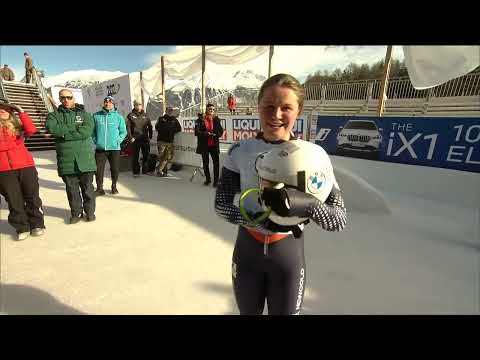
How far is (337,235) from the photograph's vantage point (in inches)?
137

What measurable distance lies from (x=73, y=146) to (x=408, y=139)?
19.0 ft

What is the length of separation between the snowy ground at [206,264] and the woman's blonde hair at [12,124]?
146 cm

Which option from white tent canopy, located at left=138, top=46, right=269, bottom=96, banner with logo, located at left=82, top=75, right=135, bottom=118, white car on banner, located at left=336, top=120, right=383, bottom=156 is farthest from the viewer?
white tent canopy, located at left=138, top=46, right=269, bottom=96

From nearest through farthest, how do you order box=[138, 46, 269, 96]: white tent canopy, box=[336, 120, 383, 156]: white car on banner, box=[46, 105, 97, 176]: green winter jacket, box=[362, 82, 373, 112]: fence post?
box=[46, 105, 97, 176]: green winter jacket
box=[336, 120, 383, 156]: white car on banner
box=[138, 46, 269, 96]: white tent canopy
box=[362, 82, 373, 112]: fence post

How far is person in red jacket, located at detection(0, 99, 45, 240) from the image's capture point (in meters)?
3.01

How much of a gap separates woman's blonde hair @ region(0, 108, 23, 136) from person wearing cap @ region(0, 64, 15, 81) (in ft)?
44.4

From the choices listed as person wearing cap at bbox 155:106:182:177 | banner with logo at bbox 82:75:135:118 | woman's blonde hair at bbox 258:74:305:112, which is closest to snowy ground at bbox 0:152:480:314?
woman's blonde hair at bbox 258:74:305:112

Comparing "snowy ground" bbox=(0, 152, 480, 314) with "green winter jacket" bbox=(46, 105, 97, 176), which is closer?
"snowy ground" bbox=(0, 152, 480, 314)

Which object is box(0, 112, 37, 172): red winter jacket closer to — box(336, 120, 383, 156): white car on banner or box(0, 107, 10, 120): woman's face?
box(0, 107, 10, 120): woman's face

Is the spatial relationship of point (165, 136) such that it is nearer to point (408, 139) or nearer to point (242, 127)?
point (242, 127)

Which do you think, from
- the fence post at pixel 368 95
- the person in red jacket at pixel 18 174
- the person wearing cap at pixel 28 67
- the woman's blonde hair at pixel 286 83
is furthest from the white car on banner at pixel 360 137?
the person wearing cap at pixel 28 67

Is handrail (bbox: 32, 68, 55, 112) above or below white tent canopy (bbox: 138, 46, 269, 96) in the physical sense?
below

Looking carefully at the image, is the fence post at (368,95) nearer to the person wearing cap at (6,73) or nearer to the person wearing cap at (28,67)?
the person wearing cap at (28,67)

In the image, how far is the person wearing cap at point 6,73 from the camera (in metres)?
12.3
